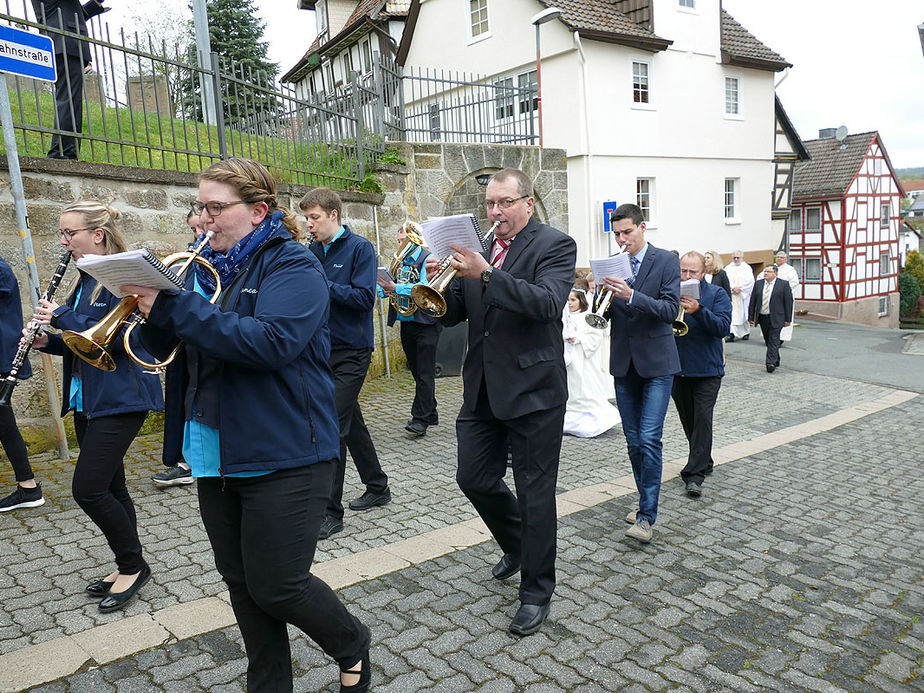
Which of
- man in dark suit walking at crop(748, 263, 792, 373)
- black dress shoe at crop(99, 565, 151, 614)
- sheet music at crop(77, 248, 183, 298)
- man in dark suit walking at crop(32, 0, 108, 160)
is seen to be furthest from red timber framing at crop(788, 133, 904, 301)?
sheet music at crop(77, 248, 183, 298)

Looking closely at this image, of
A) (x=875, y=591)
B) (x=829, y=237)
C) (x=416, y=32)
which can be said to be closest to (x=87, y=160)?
(x=875, y=591)

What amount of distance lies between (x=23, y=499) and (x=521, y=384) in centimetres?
402

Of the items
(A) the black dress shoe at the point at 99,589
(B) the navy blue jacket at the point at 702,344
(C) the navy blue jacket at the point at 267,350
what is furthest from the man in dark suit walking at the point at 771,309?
(C) the navy blue jacket at the point at 267,350

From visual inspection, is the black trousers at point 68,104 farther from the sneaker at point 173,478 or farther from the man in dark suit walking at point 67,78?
the sneaker at point 173,478

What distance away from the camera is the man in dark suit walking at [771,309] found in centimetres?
1302

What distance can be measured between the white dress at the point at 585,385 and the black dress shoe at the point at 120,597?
478 centimetres

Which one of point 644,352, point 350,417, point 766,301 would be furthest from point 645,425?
point 766,301

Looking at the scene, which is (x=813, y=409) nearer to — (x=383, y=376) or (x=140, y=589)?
(x=383, y=376)

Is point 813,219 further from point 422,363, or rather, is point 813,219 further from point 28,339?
point 28,339

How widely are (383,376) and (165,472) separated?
4.91m

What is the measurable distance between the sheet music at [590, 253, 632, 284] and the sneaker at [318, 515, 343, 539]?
2.33 m

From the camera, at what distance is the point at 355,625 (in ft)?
9.34

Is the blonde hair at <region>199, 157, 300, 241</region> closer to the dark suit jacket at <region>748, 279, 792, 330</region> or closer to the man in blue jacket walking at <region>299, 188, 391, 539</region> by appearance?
the man in blue jacket walking at <region>299, 188, 391, 539</region>

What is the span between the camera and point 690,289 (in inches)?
221
